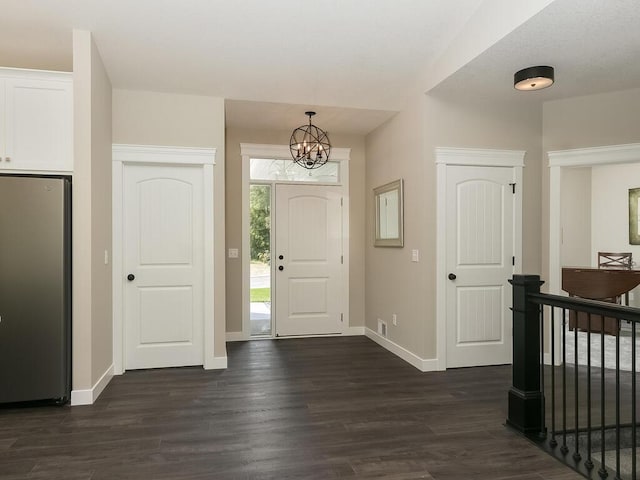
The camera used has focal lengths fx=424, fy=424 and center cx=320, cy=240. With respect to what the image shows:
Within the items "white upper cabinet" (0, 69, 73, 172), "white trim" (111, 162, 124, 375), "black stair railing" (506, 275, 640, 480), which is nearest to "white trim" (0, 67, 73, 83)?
"white upper cabinet" (0, 69, 73, 172)

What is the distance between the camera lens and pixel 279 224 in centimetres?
546

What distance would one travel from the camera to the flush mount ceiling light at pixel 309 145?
16.5ft

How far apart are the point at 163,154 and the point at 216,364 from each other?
2.08m

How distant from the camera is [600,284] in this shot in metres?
4.89

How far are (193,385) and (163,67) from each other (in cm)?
279

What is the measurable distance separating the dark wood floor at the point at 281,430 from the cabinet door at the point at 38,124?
1838 mm

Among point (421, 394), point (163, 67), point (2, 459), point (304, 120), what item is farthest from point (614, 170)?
point (2, 459)

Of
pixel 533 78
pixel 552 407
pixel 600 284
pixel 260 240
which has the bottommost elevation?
pixel 552 407

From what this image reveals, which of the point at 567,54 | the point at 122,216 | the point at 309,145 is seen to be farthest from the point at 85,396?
the point at 567,54

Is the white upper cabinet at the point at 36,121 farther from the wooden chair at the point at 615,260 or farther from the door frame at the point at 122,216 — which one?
the wooden chair at the point at 615,260

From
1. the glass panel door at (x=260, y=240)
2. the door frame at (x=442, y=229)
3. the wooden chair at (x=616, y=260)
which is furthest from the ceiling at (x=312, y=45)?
the wooden chair at (x=616, y=260)

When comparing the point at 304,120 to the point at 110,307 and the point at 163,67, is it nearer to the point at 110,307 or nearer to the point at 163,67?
the point at 163,67

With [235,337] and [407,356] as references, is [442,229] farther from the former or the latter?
[235,337]

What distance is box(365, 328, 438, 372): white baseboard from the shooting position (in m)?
4.05
